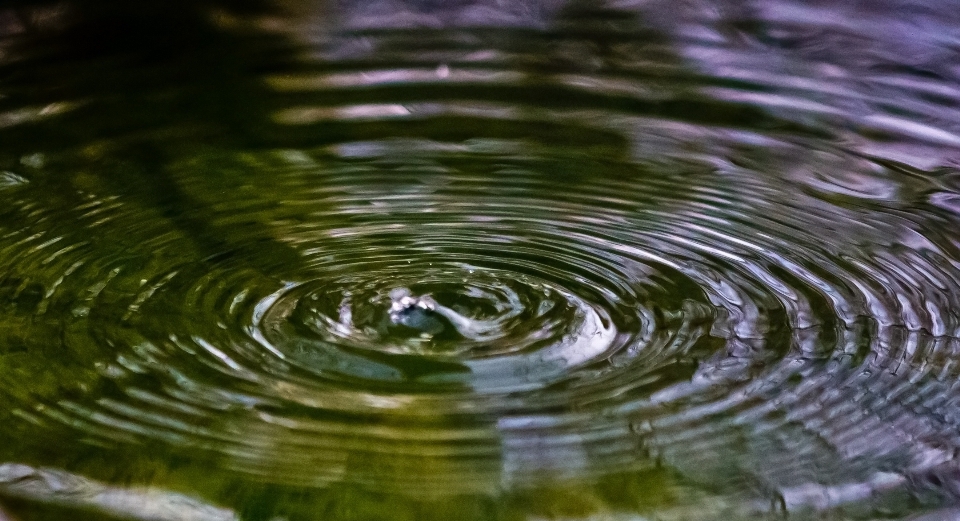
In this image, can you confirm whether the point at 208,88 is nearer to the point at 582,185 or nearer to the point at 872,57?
the point at 582,185

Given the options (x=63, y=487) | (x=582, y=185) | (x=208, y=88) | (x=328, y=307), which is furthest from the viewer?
(x=208, y=88)

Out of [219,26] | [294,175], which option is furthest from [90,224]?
[219,26]

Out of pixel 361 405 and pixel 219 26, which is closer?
pixel 361 405

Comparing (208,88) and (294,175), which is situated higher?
(208,88)

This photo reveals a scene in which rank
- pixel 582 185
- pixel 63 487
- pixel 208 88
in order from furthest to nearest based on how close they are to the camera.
Result: pixel 208 88
pixel 582 185
pixel 63 487

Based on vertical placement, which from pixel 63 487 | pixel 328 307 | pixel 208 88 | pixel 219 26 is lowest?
pixel 63 487

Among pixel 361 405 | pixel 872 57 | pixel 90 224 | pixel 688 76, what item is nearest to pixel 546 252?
pixel 361 405
